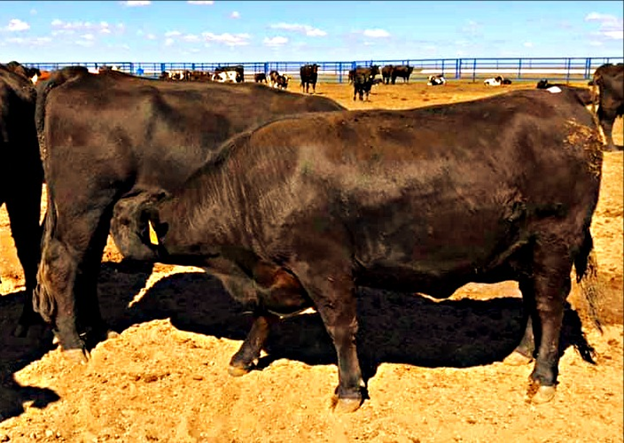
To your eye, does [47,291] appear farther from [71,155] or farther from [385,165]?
[385,165]

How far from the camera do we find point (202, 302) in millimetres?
6465

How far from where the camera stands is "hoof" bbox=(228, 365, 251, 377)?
5016 mm

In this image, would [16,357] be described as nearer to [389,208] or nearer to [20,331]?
[20,331]

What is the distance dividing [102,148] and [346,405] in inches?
109

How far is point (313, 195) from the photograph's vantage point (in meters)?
4.20

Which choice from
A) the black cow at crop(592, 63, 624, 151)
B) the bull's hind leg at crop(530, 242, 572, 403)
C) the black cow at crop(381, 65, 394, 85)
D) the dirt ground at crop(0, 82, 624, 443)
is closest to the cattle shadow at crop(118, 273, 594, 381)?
the dirt ground at crop(0, 82, 624, 443)

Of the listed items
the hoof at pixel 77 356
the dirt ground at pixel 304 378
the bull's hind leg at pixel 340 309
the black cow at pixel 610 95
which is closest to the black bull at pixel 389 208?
the bull's hind leg at pixel 340 309

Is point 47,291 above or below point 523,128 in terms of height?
below

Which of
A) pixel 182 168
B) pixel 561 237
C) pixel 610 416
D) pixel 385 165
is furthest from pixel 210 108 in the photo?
pixel 610 416

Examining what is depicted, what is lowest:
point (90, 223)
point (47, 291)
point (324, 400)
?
point (324, 400)

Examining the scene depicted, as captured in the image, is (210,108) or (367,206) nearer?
(367,206)

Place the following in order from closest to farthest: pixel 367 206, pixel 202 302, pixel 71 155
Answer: pixel 367 206 < pixel 71 155 < pixel 202 302

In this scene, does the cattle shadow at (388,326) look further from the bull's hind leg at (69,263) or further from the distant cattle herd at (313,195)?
the bull's hind leg at (69,263)

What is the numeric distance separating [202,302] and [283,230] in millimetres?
2535
